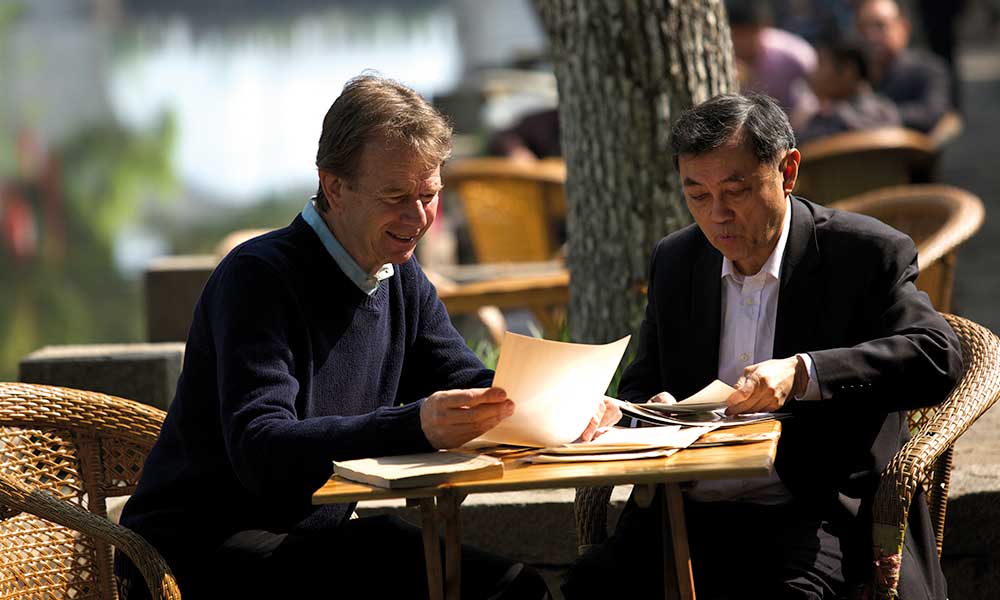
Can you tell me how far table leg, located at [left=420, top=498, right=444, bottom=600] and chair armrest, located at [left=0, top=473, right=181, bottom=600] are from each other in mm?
531

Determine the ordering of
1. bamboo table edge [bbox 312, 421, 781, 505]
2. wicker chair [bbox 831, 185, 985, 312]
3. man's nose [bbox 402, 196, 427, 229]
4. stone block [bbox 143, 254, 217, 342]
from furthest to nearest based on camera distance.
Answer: stone block [bbox 143, 254, 217, 342] < wicker chair [bbox 831, 185, 985, 312] < man's nose [bbox 402, 196, 427, 229] < bamboo table edge [bbox 312, 421, 781, 505]

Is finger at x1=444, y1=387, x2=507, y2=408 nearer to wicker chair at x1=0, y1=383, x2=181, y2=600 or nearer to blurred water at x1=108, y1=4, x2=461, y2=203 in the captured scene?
wicker chair at x1=0, y1=383, x2=181, y2=600

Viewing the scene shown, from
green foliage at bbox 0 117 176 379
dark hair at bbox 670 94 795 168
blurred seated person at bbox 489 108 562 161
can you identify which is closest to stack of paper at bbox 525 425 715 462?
dark hair at bbox 670 94 795 168

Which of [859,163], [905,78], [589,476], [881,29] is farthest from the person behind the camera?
[881,29]

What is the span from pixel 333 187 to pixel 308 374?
14.8 inches

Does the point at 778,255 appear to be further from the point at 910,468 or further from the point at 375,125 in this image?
the point at 375,125

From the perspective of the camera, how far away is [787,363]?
2.80m

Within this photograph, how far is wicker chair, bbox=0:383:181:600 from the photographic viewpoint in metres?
3.18

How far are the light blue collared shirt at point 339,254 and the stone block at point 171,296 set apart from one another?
3290 millimetres

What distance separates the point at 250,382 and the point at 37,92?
16.8 metres

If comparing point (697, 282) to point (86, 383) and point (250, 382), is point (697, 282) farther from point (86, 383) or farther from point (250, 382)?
point (86, 383)

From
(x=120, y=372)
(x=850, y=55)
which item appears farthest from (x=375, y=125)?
(x=850, y=55)

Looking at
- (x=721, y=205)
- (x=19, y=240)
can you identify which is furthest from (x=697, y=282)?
(x=19, y=240)

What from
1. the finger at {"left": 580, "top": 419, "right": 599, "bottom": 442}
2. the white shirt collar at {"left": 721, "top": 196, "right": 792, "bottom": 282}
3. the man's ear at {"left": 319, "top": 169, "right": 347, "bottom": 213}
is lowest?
the finger at {"left": 580, "top": 419, "right": 599, "bottom": 442}
